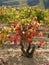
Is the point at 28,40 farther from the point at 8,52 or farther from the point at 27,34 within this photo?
the point at 8,52

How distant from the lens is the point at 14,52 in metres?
13.0

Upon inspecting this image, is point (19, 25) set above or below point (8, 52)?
above

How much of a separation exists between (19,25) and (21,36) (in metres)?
0.48

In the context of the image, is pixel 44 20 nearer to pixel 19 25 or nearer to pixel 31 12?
pixel 31 12

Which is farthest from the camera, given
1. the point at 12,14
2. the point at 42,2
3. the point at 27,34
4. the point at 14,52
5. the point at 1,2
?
the point at 1,2

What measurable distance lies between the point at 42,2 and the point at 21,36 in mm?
57247

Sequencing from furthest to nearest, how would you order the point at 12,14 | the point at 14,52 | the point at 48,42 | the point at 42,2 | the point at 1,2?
the point at 1,2 → the point at 42,2 → the point at 12,14 → the point at 48,42 → the point at 14,52

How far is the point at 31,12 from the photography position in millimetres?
23391

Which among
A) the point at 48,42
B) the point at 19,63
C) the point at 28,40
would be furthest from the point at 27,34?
the point at 48,42

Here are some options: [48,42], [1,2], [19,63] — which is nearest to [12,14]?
[48,42]

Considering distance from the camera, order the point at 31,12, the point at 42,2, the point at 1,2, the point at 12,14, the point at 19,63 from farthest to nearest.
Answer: the point at 1,2 → the point at 42,2 → the point at 31,12 → the point at 12,14 → the point at 19,63

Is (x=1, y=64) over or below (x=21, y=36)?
below

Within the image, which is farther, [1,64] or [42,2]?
[42,2]

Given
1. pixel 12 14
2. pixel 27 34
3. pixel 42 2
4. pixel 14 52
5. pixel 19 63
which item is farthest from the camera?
pixel 42 2
